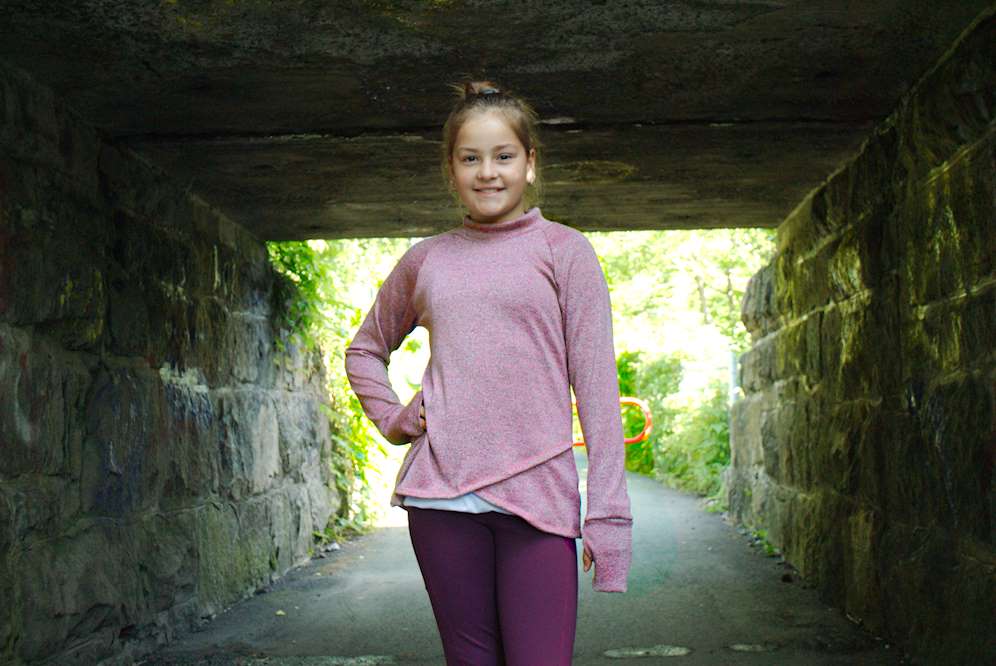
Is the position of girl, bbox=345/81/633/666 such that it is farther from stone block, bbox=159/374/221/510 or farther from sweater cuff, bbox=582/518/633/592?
stone block, bbox=159/374/221/510

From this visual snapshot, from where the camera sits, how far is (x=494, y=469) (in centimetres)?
192

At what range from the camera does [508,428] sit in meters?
1.95

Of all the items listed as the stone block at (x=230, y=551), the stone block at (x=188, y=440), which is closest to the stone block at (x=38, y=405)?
the stone block at (x=188, y=440)

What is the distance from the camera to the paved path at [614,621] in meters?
4.21

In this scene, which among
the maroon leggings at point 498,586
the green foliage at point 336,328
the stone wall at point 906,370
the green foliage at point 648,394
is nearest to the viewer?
the maroon leggings at point 498,586

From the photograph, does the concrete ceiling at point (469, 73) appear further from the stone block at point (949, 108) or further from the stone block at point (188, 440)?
the stone block at point (188, 440)

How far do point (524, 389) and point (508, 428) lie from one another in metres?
0.08

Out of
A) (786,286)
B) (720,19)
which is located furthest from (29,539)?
(786,286)

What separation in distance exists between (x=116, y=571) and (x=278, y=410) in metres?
2.63

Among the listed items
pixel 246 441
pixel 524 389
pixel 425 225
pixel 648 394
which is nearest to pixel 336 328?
pixel 425 225

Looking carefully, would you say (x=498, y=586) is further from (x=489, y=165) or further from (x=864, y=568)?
(x=864, y=568)

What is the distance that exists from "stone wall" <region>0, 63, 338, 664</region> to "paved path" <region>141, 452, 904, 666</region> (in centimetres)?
30

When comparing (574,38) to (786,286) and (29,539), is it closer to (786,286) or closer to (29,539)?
(29,539)

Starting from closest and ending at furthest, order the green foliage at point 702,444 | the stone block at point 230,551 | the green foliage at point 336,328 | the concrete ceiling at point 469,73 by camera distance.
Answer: the concrete ceiling at point 469,73, the stone block at point 230,551, the green foliage at point 336,328, the green foliage at point 702,444
